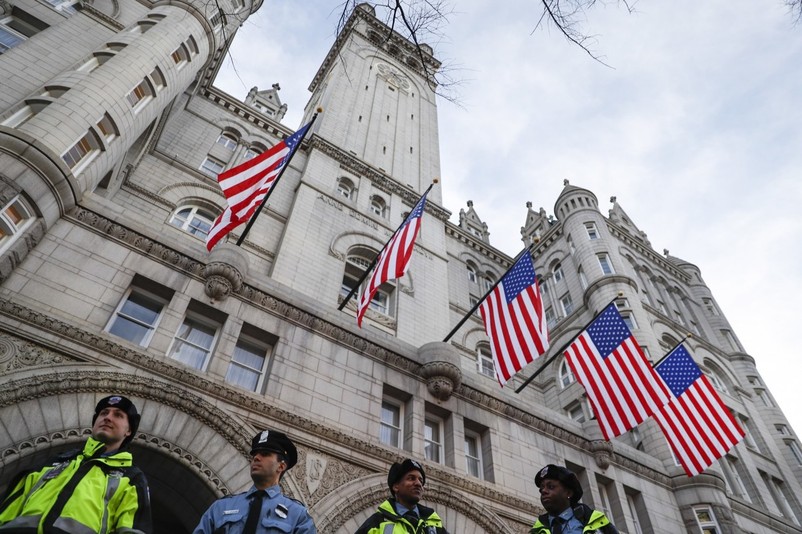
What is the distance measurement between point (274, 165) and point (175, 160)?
10599 millimetres

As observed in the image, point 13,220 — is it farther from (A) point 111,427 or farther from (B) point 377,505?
(B) point 377,505

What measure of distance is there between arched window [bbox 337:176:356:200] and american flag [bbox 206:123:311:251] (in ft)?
41.4

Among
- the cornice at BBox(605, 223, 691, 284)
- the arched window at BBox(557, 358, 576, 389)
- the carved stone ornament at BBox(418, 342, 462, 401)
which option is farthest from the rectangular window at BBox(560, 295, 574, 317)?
the carved stone ornament at BBox(418, 342, 462, 401)

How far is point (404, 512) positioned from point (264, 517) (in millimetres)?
1878

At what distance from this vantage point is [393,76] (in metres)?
43.4

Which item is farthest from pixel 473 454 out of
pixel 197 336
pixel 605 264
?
pixel 605 264

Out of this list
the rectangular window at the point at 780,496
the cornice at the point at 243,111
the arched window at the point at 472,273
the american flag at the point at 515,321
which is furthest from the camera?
the arched window at the point at 472,273

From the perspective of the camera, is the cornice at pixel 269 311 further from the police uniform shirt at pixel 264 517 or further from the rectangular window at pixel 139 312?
the police uniform shirt at pixel 264 517

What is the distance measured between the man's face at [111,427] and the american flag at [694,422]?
14396 millimetres

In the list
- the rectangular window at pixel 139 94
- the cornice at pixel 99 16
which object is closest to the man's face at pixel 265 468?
the rectangular window at pixel 139 94

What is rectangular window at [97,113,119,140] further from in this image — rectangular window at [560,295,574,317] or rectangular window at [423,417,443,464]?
rectangular window at [560,295,574,317]

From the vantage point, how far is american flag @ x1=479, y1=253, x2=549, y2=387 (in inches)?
552

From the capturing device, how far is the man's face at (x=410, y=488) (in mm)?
6336

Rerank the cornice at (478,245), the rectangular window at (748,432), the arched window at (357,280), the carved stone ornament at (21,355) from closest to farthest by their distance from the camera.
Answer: the carved stone ornament at (21,355) < the arched window at (357,280) < the rectangular window at (748,432) < the cornice at (478,245)
